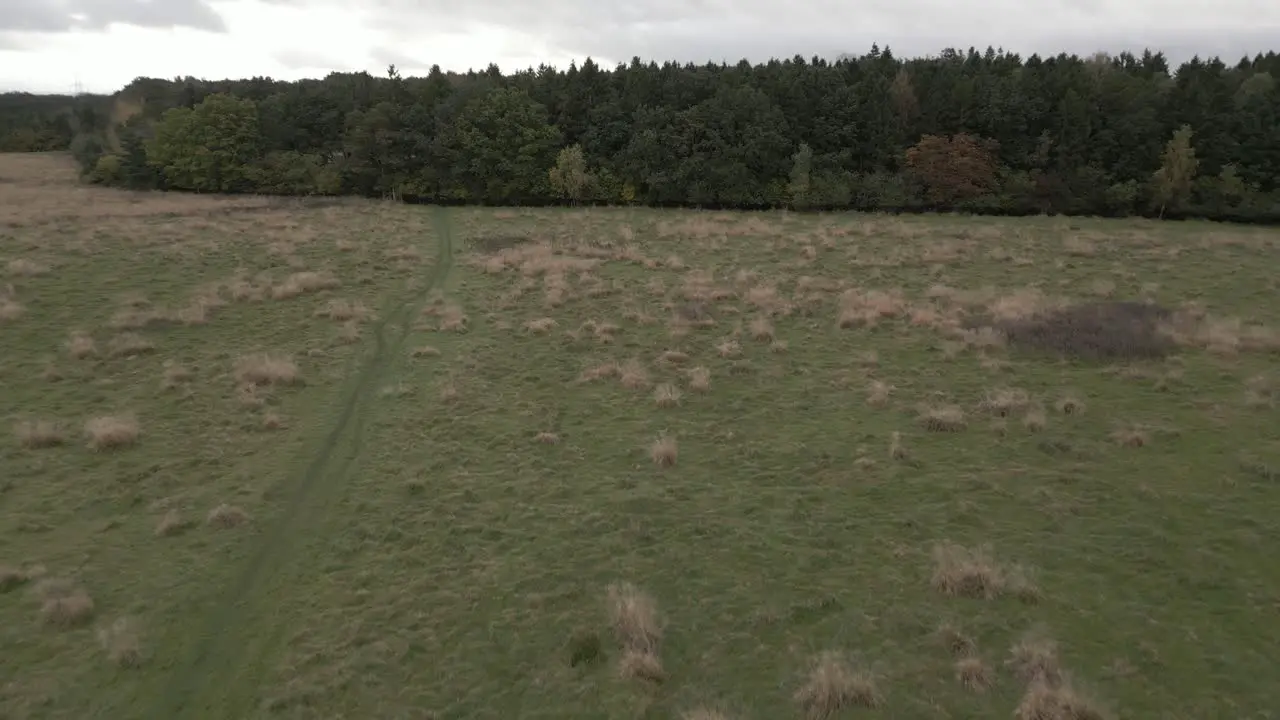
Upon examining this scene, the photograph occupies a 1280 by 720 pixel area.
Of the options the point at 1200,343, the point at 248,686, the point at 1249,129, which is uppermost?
the point at 1249,129

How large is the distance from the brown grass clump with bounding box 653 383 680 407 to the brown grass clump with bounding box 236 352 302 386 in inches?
396

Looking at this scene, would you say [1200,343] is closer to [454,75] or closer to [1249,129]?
[1249,129]

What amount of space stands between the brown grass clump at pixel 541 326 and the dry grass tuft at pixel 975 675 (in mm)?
17977

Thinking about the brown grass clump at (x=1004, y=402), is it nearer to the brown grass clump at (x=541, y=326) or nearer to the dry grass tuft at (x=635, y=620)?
the dry grass tuft at (x=635, y=620)

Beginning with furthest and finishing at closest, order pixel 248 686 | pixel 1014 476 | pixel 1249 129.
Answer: pixel 1249 129, pixel 1014 476, pixel 248 686

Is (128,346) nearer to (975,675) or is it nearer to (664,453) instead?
(664,453)

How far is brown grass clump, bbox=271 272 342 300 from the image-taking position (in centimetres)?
2866

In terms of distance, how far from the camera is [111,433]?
656 inches

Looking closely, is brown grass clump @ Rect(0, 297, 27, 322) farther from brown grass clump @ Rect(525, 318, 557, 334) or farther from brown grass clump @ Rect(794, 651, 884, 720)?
brown grass clump @ Rect(794, 651, 884, 720)

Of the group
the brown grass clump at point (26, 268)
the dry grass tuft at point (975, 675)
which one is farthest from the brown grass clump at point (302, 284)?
the dry grass tuft at point (975, 675)

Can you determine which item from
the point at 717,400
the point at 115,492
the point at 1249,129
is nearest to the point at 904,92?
the point at 1249,129

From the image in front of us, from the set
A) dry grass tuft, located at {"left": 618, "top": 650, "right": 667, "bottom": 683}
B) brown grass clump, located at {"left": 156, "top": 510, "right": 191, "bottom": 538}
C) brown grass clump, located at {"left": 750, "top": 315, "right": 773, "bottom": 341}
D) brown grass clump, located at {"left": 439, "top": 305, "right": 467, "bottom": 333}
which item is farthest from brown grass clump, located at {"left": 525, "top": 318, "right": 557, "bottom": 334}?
dry grass tuft, located at {"left": 618, "top": 650, "right": 667, "bottom": 683}

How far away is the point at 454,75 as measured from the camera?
8594 centimetres

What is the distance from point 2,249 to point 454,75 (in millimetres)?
60394
